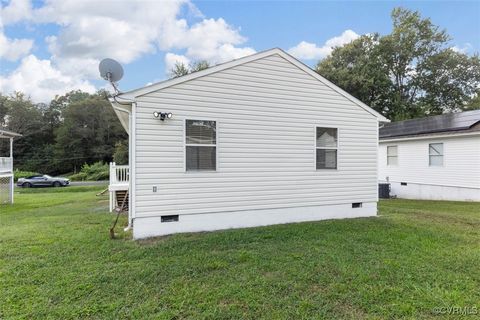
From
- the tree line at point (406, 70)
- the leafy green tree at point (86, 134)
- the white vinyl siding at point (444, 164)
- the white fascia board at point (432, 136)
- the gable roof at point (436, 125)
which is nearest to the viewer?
the white fascia board at point (432, 136)

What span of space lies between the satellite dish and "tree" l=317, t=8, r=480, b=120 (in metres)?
23.2

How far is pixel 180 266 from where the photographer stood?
4113mm

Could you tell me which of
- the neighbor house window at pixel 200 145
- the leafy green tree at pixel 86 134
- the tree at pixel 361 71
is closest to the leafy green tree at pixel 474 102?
the tree at pixel 361 71

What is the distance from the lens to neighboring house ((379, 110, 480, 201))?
10.8 m

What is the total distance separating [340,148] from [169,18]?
7930 millimetres

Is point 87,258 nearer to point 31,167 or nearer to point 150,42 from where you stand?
point 150,42

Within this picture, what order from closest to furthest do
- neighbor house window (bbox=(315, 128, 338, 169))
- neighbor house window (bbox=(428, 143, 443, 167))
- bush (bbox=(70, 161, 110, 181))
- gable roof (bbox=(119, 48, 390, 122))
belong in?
gable roof (bbox=(119, 48, 390, 122))
neighbor house window (bbox=(315, 128, 338, 169))
neighbor house window (bbox=(428, 143, 443, 167))
bush (bbox=(70, 161, 110, 181))

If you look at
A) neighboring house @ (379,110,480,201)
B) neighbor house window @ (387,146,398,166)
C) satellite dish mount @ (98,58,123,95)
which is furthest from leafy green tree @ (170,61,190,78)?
satellite dish mount @ (98,58,123,95)

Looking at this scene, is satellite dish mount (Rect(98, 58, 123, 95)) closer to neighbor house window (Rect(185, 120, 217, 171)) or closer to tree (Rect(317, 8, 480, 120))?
neighbor house window (Rect(185, 120, 217, 171))

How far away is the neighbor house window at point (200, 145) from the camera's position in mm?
5984

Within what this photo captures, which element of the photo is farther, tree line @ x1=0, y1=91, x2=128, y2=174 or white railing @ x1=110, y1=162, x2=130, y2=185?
tree line @ x1=0, y1=91, x2=128, y2=174

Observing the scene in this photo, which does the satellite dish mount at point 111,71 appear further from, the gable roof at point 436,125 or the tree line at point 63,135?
the tree line at point 63,135

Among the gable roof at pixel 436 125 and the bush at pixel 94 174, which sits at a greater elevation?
the gable roof at pixel 436 125

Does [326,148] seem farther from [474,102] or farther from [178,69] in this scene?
[474,102]
